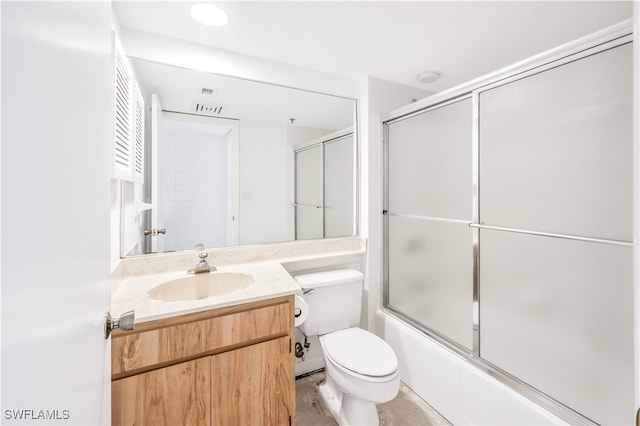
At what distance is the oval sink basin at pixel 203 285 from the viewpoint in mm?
1415

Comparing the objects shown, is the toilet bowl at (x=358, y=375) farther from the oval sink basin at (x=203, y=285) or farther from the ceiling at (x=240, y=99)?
the ceiling at (x=240, y=99)

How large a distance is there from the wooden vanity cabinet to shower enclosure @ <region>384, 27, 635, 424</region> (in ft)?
3.43

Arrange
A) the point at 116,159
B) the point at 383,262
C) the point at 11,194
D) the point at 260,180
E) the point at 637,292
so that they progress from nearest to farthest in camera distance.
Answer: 1. the point at 11,194
2. the point at 637,292
3. the point at 116,159
4. the point at 260,180
5. the point at 383,262

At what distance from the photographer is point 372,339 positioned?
5.32 feet

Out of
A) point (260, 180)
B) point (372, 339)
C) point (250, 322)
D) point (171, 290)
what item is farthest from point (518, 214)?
point (171, 290)

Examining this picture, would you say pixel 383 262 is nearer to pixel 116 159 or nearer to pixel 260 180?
pixel 260 180

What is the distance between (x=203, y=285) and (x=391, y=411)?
4.35ft

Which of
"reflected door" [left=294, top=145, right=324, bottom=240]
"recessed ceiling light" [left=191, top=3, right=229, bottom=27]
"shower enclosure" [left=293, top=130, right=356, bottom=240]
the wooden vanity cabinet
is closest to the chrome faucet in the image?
the wooden vanity cabinet

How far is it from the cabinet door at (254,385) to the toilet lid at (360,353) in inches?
11.7

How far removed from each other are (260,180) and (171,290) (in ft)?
2.82

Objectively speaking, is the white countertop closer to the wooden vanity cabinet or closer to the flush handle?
the wooden vanity cabinet

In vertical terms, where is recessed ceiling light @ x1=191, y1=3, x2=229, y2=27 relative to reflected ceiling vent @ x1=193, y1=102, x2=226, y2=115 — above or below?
Result: above

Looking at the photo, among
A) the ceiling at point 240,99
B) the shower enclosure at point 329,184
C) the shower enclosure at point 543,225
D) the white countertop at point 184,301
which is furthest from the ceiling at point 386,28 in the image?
the white countertop at point 184,301

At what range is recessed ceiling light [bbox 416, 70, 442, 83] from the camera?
196 centimetres
